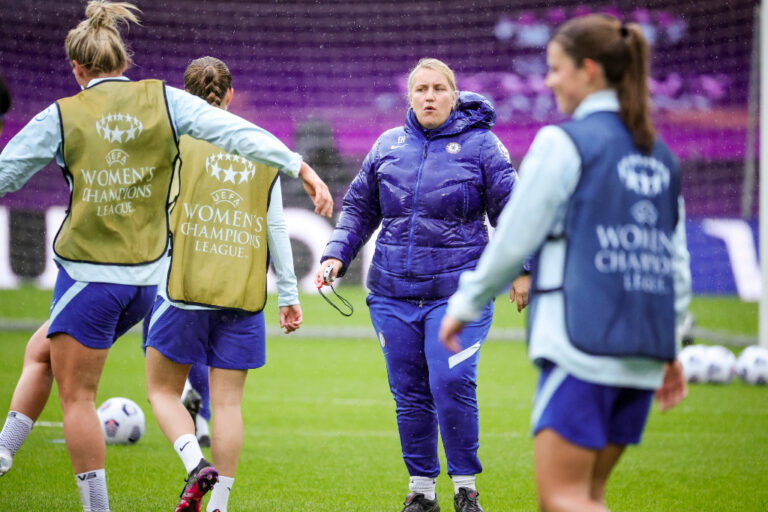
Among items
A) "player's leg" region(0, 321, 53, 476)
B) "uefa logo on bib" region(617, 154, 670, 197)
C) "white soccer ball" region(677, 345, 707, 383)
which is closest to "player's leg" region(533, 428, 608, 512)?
"uefa logo on bib" region(617, 154, 670, 197)

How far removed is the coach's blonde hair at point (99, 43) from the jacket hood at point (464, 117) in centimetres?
156

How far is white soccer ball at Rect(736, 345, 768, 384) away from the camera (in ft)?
33.1

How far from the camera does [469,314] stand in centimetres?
277

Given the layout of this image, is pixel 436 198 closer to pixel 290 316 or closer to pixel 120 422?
pixel 290 316

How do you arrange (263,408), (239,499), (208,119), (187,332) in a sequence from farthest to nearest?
(263,408), (239,499), (187,332), (208,119)

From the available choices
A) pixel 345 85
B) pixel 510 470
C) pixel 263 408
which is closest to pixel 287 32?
pixel 345 85

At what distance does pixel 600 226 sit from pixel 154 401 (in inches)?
96.5

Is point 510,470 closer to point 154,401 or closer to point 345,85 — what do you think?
point 154,401

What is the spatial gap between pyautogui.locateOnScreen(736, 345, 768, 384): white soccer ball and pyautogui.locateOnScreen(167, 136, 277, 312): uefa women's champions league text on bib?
724 centimetres

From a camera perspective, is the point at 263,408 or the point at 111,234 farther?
the point at 263,408

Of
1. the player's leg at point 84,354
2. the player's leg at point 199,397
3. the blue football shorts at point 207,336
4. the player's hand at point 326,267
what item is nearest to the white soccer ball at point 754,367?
the player's leg at point 199,397

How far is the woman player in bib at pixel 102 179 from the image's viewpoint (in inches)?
147

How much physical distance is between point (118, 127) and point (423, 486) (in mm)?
2275

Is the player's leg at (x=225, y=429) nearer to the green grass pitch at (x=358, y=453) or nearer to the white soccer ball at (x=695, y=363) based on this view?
the green grass pitch at (x=358, y=453)
